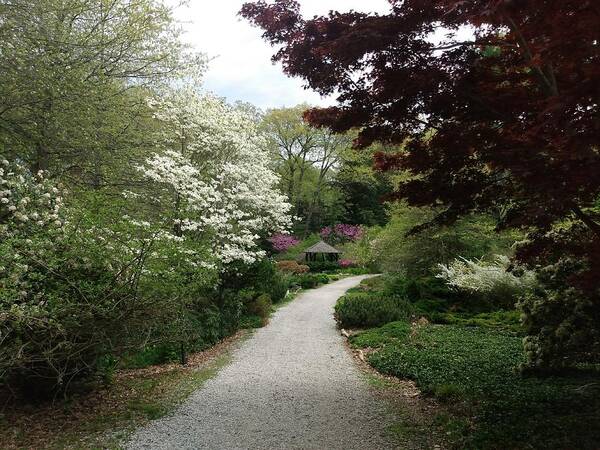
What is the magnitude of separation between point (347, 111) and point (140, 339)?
4.13 metres

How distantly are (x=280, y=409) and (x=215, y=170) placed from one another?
805cm

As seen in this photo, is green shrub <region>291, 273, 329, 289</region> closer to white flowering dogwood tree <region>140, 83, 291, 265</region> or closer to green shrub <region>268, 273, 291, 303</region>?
green shrub <region>268, 273, 291, 303</region>

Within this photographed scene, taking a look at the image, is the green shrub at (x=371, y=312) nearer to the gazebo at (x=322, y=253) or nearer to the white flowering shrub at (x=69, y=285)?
the white flowering shrub at (x=69, y=285)

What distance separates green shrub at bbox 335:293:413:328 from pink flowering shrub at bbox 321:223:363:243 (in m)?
24.0

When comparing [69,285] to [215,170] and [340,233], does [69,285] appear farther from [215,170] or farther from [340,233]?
[340,233]

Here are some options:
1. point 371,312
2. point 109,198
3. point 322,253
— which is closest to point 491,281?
point 371,312

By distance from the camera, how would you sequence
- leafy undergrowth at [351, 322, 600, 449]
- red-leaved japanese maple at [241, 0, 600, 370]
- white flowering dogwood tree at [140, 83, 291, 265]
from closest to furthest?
red-leaved japanese maple at [241, 0, 600, 370] → leafy undergrowth at [351, 322, 600, 449] → white flowering dogwood tree at [140, 83, 291, 265]

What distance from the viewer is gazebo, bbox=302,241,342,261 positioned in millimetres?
31266

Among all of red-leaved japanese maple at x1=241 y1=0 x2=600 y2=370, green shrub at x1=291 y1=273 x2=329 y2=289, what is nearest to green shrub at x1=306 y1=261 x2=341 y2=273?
green shrub at x1=291 y1=273 x2=329 y2=289

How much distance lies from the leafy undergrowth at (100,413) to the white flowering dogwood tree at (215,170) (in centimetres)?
343

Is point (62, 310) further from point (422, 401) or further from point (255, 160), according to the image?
Answer: point (255, 160)

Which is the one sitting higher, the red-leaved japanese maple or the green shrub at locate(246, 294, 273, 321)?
the red-leaved japanese maple

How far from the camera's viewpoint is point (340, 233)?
36.5 meters

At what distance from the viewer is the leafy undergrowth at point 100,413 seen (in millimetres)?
4516
